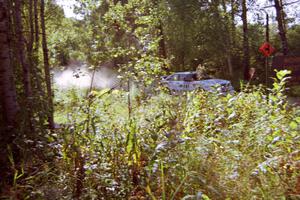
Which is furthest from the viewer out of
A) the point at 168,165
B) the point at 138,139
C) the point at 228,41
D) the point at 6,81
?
the point at 228,41

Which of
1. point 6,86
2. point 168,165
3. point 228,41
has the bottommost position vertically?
point 168,165

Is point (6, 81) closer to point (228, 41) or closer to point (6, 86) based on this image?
point (6, 86)

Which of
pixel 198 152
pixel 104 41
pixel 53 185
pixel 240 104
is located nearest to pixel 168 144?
pixel 198 152

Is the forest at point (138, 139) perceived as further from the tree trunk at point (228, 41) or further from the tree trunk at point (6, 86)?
the tree trunk at point (228, 41)

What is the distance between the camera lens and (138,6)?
8.16 metres

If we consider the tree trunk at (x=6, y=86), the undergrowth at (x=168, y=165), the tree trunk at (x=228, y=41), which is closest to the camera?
the undergrowth at (x=168, y=165)

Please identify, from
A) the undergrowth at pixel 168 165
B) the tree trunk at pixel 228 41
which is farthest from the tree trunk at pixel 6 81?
the tree trunk at pixel 228 41

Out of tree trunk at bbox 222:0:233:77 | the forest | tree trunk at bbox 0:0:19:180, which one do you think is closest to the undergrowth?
the forest

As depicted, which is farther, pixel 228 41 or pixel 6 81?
pixel 228 41

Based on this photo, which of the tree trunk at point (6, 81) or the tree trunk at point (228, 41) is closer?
the tree trunk at point (6, 81)

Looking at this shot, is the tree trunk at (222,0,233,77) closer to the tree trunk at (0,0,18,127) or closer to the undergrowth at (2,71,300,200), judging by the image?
the undergrowth at (2,71,300,200)

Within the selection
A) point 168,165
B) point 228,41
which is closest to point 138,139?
point 168,165

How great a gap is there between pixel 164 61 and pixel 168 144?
3.67 meters

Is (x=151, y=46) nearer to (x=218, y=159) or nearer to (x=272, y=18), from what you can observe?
(x=218, y=159)
